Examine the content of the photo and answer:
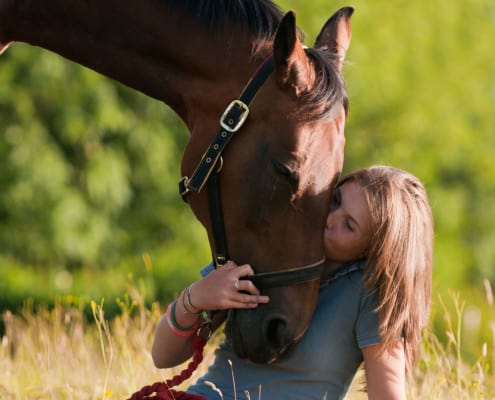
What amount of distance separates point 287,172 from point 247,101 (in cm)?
31

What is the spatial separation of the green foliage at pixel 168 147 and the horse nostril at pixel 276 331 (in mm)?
7460

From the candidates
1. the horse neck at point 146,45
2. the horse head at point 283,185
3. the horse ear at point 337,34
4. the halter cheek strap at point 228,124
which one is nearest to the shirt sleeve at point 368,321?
the horse head at point 283,185

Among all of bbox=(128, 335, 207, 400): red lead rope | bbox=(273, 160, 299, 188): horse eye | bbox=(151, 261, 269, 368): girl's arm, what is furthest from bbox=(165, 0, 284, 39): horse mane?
bbox=(128, 335, 207, 400): red lead rope

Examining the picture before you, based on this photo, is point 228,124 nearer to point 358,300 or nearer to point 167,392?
point 358,300

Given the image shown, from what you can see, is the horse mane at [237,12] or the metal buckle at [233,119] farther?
the horse mane at [237,12]

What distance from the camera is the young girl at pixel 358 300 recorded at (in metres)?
2.76

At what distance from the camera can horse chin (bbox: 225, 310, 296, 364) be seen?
2.78 metres

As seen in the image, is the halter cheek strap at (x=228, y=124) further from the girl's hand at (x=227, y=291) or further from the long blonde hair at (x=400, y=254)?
the long blonde hair at (x=400, y=254)

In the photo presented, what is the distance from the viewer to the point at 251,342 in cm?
280

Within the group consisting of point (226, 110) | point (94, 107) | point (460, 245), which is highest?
point (94, 107)

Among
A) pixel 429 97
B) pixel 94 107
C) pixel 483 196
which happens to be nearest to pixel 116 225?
pixel 94 107

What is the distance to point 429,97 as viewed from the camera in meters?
15.5

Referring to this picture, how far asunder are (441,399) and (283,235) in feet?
4.50

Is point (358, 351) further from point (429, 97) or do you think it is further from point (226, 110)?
point (429, 97)
